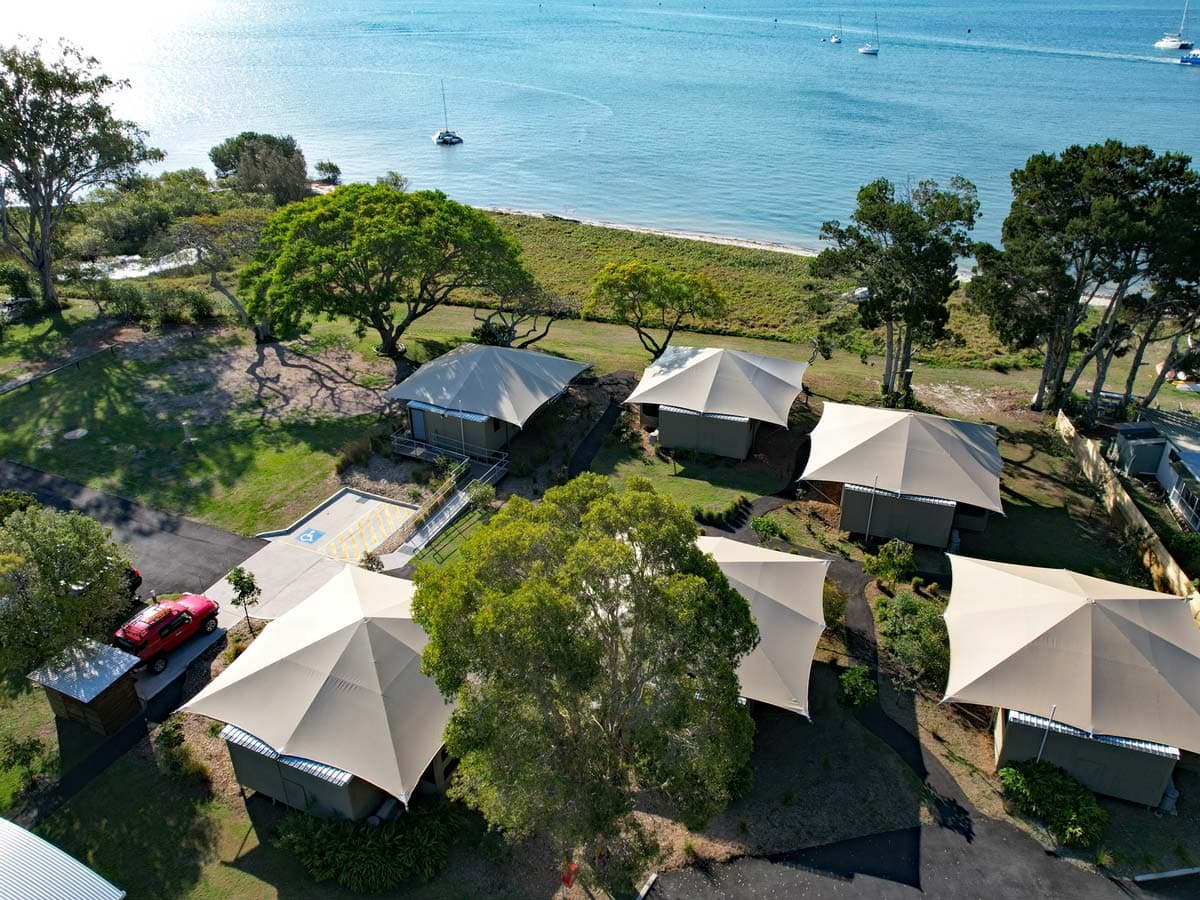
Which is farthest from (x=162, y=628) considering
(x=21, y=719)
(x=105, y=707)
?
(x=21, y=719)

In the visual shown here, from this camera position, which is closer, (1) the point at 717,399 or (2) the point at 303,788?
(2) the point at 303,788

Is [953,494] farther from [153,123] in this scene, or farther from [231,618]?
[153,123]

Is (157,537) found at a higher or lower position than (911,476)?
lower

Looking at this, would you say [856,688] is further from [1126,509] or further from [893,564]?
[1126,509]

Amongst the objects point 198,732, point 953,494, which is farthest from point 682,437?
point 198,732

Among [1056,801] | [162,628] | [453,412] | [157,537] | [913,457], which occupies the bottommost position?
[1056,801]

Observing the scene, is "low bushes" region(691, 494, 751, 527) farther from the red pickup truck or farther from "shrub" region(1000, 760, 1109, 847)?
the red pickup truck

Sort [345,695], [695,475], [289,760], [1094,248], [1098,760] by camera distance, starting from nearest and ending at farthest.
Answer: [289,760], [345,695], [1098,760], [1094,248], [695,475]

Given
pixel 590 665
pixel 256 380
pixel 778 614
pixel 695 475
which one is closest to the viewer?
pixel 590 665
